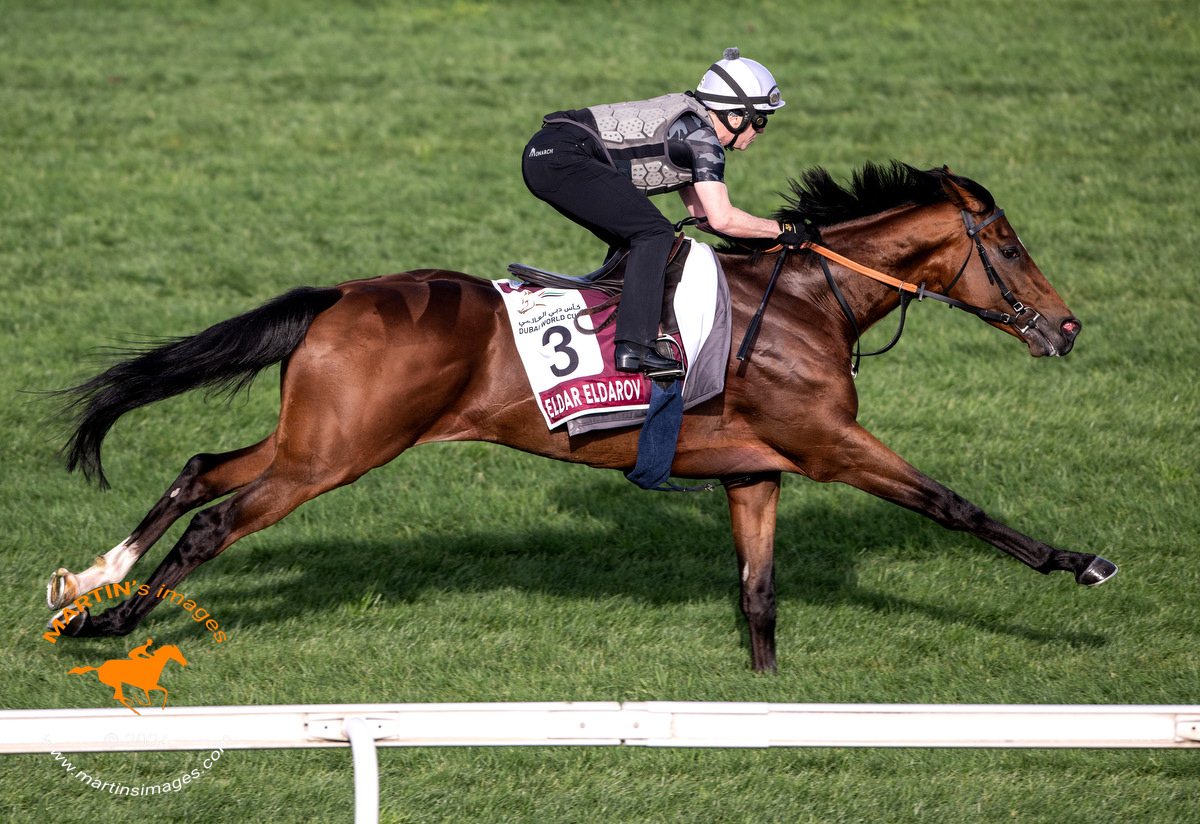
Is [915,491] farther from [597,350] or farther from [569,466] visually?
[569,466]

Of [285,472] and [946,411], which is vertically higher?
[285,472]

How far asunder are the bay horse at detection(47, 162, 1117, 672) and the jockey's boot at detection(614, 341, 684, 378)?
346mm

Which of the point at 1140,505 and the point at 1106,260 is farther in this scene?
the point at 1106,260

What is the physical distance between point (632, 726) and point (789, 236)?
114 inches

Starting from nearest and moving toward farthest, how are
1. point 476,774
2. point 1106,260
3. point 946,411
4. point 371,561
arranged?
1. point 476,774
2. point 371,561
3. point 946,411
4. point 1106,260

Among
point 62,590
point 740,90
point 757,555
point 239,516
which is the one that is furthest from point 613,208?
point 62,590

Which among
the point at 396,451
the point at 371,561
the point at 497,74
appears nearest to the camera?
the point at 396,451

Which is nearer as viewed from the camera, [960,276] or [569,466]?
[960,276]

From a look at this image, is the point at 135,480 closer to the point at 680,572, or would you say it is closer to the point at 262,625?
the point at 262,625

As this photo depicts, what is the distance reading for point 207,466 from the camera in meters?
5.24

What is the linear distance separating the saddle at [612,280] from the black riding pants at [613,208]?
0.09 metres

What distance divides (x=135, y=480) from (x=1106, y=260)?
8462 millimetres

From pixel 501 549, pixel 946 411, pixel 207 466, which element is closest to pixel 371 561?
pixel 501 549

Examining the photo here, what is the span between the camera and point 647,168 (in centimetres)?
520
